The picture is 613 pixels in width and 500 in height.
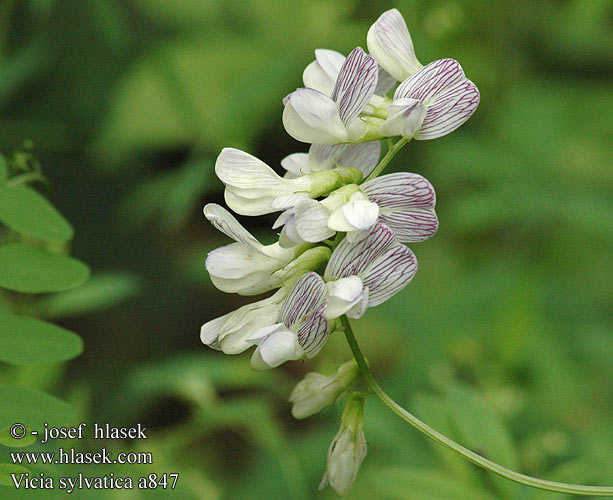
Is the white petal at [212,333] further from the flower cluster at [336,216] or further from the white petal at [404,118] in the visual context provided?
the white petal at [404,118]

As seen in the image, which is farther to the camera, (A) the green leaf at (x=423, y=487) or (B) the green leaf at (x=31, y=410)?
(A) the green leaf at (x=423, y=487)

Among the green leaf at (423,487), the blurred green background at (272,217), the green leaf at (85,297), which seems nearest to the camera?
the green leaf at (423,487)

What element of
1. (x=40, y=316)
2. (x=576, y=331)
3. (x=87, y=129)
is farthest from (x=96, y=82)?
(x=576, y=331)

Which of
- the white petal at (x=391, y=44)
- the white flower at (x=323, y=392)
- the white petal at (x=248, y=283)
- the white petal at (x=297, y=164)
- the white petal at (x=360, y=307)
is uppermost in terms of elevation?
the white petal at (x=391, y=44)

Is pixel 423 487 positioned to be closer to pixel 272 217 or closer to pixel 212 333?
pixel 212 333

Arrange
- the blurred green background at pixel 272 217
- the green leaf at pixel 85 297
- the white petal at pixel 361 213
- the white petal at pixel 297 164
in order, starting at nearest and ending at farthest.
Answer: the white petal at pixel 361 213
the white petal at pixel 297 164
the green leaf at pixel 85 297
the blurred green background at pixel 272 217

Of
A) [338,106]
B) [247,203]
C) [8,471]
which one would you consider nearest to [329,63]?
[338,106]

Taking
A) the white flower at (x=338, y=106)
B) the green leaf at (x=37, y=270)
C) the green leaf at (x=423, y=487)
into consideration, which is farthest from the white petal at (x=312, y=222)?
the green leaf at (x=423, y=487)

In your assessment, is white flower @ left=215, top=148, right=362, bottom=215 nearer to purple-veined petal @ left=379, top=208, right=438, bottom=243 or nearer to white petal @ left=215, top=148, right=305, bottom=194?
white petal @ left=215, top=148, right=305, bottom=194
